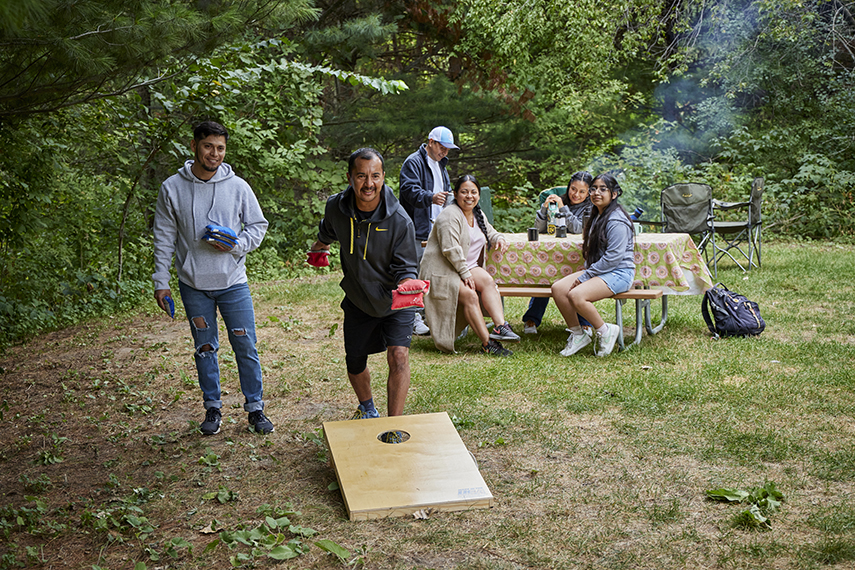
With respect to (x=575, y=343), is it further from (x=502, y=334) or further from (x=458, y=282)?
(x=458, y=282)

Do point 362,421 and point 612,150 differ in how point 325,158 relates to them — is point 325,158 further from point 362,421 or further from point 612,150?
point 362,421

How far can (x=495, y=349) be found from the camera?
5918 mm

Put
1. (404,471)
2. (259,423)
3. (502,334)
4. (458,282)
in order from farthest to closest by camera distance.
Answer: (502,334)
(458,282)
(259,423)
(404,471)

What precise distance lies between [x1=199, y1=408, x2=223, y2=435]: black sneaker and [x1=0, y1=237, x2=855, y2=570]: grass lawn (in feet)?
0.17

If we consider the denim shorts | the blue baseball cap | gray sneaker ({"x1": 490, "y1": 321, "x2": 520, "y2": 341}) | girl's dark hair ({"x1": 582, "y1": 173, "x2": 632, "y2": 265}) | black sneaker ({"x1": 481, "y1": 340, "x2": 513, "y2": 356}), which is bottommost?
black sneaker ({"x1": 481, "y1": 340, "x2": 513, "y2": 356})

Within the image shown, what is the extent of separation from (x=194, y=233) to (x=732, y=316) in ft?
14.2

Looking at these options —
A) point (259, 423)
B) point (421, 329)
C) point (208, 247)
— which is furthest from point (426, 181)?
point (259, 423)

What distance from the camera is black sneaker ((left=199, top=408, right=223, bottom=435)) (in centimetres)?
415

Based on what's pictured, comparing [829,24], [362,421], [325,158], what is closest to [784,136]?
[829,24]

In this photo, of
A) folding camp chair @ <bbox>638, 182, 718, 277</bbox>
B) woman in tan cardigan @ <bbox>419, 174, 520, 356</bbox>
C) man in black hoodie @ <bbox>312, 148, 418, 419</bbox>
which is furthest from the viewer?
folding camp chair @ <bbox>638, 182, 718, 277</bbox>

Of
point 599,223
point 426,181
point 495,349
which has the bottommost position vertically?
point 495,349

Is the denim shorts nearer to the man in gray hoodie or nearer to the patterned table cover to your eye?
the patterned table cover

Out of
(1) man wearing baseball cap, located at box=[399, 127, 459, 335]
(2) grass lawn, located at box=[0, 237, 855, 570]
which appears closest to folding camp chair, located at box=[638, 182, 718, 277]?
(2) grass lawn, located at box=[0, 237, 855, 570]

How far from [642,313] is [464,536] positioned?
3.70 metres
